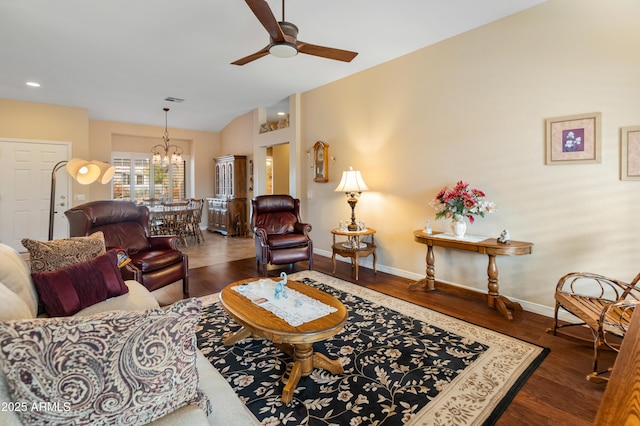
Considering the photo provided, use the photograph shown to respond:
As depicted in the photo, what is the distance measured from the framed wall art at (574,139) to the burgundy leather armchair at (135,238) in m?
4.11

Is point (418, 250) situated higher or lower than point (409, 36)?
lower

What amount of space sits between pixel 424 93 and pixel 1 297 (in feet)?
14.2

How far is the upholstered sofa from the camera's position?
2.73 feet

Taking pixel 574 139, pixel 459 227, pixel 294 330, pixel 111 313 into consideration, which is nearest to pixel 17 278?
pixel 111 313

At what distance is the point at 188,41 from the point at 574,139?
14.3 ft

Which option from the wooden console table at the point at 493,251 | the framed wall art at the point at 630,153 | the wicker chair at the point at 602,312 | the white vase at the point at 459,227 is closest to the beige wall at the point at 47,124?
the wooden console table at the point at 493,251

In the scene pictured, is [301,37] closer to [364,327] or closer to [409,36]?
[409,36]

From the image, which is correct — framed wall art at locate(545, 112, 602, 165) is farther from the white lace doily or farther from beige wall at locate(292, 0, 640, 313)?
the white lace doily

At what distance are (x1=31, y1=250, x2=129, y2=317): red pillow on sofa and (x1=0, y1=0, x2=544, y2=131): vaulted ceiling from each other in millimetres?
2563

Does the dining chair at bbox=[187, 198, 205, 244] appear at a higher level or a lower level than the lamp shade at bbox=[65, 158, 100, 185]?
lower

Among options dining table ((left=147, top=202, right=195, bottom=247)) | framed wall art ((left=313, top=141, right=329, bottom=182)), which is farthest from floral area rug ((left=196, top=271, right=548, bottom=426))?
dining table ((left=147, top=202, right=195, bottom=247))

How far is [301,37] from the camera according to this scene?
373cm

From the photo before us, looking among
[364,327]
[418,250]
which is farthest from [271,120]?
[364,327]

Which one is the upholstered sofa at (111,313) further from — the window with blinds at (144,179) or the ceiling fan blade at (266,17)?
the window with blinds at (144,179)
